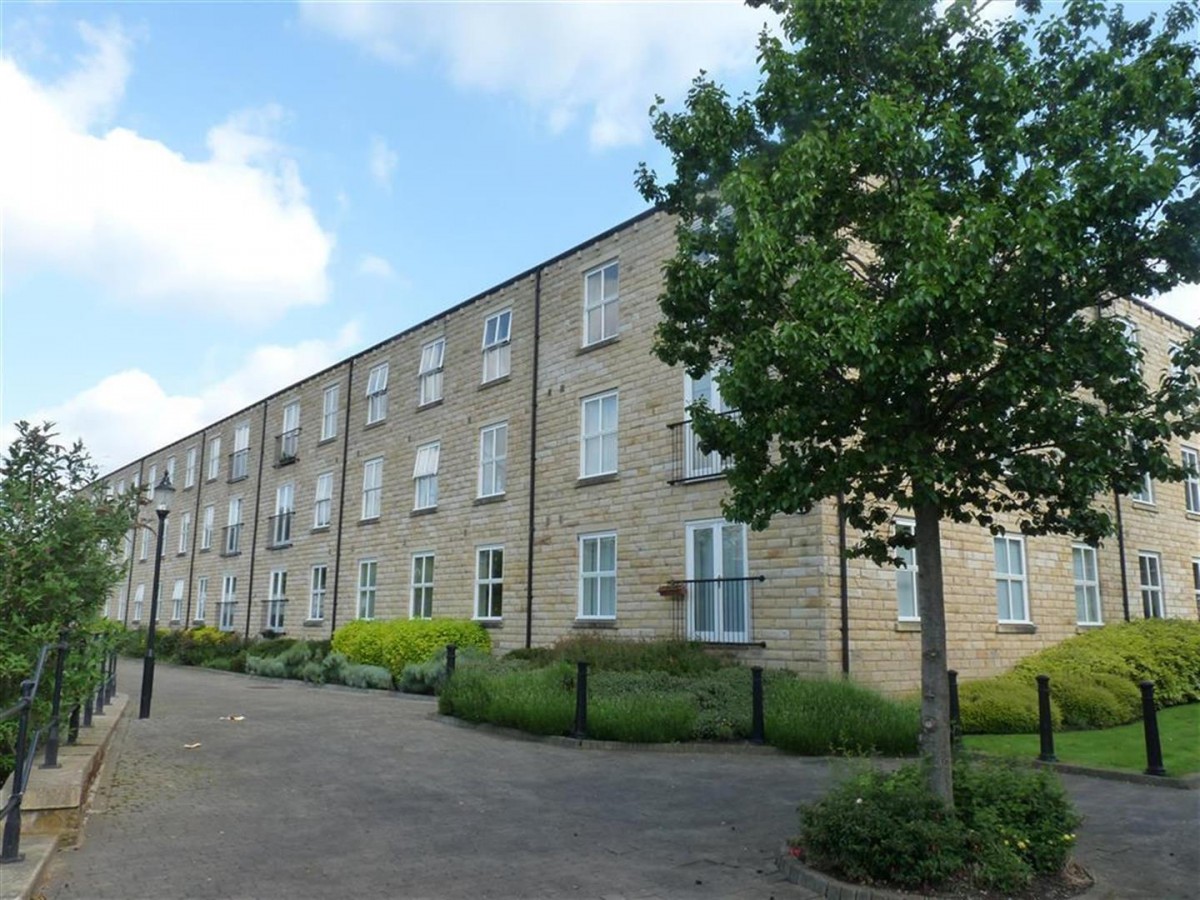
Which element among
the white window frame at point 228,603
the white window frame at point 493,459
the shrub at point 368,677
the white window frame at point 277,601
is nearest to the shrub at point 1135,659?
the white window frame at point 493,459

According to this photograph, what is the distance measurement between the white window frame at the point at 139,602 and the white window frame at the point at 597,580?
31433 mm

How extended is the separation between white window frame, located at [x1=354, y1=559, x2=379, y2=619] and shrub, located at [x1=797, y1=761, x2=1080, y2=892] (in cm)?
1928

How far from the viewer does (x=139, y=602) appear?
42.1 meters

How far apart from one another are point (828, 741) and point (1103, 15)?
24.7 feet

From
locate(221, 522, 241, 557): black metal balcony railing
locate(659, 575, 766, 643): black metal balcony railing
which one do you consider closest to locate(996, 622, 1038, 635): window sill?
locate(659, 575, 766, 643): black metal balcony railing

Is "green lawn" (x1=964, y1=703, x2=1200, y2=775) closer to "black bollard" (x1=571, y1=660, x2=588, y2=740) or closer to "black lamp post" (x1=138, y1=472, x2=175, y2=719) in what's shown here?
"black bollard" (x1=571, y1=660, x2=588, y2=740)

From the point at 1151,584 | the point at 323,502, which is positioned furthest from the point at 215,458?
the point at 1151,584

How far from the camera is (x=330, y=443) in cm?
2738

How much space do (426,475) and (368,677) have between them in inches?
215

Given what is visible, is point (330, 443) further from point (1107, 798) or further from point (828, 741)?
point (1107, 798)

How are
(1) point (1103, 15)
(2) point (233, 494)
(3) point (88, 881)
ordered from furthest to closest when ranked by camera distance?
(2) point (233, 494)
(1) point (1103, 15)
(3) point (88, 881)

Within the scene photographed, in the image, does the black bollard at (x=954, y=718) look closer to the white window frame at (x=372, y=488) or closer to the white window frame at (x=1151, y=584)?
the white window frame at (x=1151, y=584)

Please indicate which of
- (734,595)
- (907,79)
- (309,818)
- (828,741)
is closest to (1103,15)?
(907,79)

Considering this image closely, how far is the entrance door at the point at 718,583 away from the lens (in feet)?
47.2
